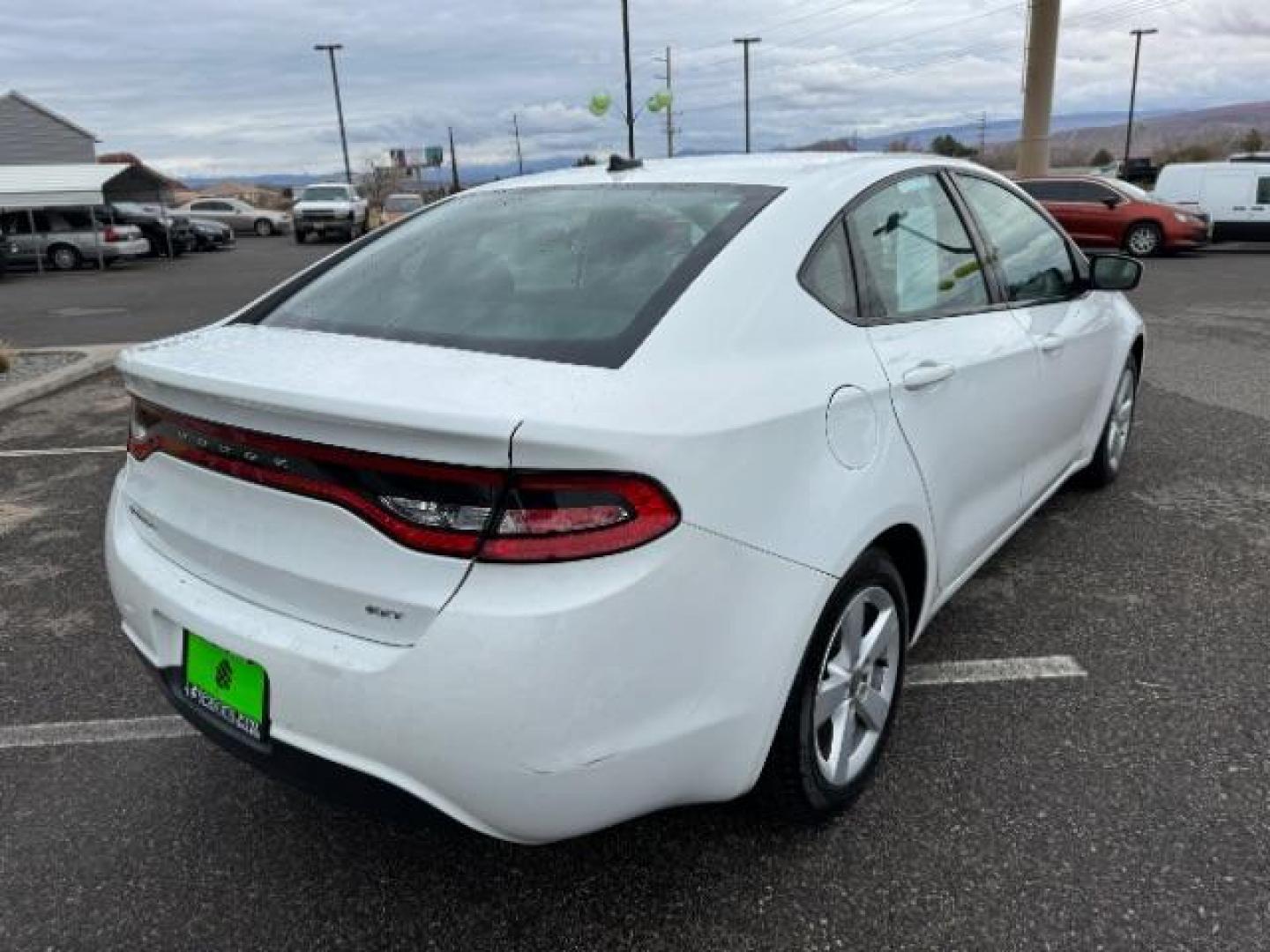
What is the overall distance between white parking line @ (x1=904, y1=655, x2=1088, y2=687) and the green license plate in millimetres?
1965

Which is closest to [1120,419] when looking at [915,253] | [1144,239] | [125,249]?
[915,253]

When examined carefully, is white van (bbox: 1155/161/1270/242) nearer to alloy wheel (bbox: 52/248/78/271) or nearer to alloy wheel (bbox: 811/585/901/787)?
alloy wheel (bbox: 811/585/901/787)

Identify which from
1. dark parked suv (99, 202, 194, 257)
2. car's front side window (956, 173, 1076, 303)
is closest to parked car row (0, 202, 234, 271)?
dark parked suv (99, 202, 194, 257)

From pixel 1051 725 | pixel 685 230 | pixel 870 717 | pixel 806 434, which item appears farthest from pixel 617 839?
pixel 685 230

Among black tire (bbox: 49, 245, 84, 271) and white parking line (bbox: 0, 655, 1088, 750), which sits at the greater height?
white parking line (bbox: 0, 655, 1088, 750)

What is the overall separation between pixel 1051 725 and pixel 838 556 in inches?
46.8

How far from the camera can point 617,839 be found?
2.43 m

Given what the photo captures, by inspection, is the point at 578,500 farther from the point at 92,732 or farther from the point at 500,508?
the point at 92,732

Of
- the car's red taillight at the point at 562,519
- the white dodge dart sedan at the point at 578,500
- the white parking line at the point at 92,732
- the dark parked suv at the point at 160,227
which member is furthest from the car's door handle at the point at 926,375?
the dark parked suv at the point at 160,227

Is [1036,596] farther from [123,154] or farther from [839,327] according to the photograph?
[123,154]

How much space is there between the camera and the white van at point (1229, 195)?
19.3 metres

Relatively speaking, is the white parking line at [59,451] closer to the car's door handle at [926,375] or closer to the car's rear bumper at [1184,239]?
the car's door handle at [926,375]

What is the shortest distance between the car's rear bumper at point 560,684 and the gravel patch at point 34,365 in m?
7.23

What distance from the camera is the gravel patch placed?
823cm
